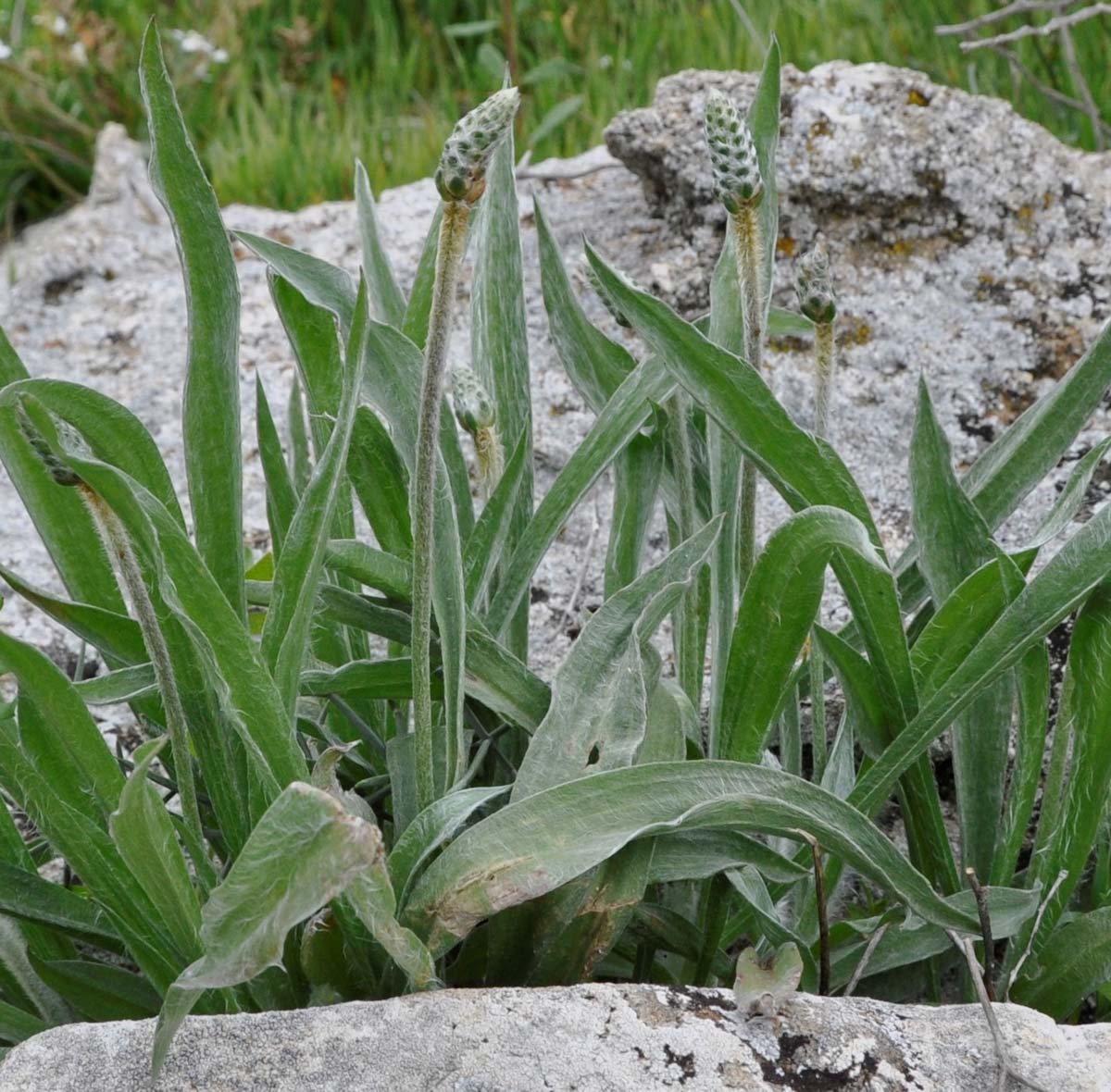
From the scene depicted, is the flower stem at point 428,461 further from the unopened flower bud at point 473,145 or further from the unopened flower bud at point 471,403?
the unopened flower bud at point 471,403

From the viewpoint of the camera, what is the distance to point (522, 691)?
4.45 feet

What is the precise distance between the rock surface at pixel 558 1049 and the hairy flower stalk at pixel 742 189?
0.55m

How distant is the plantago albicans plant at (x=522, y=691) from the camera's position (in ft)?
3.61

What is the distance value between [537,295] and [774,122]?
0.87m

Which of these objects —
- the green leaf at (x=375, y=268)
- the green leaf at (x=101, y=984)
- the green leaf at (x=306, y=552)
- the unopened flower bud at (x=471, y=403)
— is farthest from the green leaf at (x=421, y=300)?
the green leaf at (x=101, y=984)

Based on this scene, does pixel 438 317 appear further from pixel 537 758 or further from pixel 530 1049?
pixel 530 1049

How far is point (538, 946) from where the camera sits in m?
1.20

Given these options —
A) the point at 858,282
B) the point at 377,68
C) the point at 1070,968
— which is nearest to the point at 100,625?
the point at 1070,968

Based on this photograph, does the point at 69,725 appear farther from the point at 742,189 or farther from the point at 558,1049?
the point at 742,189

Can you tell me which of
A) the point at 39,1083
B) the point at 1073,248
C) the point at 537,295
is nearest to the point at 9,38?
the point at 537,295

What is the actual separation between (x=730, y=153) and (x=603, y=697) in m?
0.44

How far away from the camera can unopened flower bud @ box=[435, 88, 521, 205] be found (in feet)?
2.99

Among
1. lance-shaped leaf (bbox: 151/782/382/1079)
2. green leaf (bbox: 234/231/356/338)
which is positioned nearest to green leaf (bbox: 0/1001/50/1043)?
lance-shaped leaf (bbox: 151/782/382/1079)

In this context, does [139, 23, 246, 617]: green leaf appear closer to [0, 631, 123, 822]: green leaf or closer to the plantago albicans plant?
the plantago albicans plant
